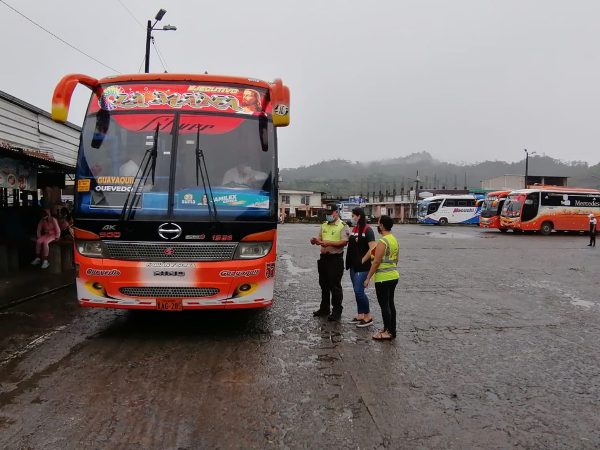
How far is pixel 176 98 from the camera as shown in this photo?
6.14m

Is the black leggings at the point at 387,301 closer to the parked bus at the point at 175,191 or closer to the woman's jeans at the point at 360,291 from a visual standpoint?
the woman's jeans at the point at 360,291

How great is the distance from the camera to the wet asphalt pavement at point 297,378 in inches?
142

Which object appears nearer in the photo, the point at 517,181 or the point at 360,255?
the point at 360,255

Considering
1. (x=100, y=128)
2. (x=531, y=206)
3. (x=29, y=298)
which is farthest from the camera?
(x=531, y=206)

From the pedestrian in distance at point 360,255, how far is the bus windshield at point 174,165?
1.50 metres

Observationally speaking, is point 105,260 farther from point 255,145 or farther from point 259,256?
point 255,145

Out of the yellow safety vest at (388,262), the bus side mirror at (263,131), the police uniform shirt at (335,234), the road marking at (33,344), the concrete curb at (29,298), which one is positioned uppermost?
the bus side mirror at (263,131)

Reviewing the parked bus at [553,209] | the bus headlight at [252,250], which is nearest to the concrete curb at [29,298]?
the bus headlight at [252,250]

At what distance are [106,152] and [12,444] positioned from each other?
11.6 ft

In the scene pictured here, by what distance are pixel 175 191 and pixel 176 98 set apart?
1241 millimetres

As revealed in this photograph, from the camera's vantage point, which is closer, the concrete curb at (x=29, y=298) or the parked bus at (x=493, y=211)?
the concrete curb at (x=29, y=298)

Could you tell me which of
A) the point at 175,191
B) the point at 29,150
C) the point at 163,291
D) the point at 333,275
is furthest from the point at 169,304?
the point at 29,150

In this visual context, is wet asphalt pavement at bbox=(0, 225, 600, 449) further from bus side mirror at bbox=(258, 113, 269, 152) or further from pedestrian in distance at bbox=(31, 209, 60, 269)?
pedestrian in distance at bbox=(31, 209, 60, 269)

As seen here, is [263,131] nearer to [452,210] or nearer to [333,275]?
[333,275]
